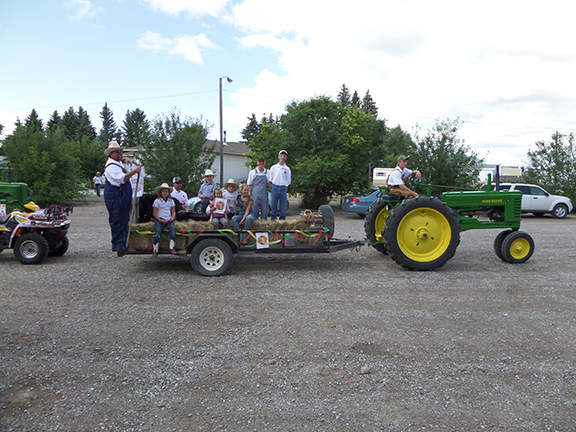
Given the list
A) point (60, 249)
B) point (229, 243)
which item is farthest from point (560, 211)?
point (60, 249)

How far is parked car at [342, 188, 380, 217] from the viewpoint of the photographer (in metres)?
16.6

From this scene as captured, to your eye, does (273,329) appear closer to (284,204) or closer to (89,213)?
(284,204)

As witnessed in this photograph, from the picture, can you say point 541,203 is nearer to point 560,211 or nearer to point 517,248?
point 560,211

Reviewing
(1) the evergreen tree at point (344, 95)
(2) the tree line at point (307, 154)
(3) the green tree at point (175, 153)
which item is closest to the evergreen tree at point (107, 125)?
(1) the evergreen tree at point (344, 95)

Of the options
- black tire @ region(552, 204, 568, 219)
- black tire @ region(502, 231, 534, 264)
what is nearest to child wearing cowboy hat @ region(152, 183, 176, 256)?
black tire @ region(502, 231, 534, 264)

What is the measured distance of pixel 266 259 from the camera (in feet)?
28.2

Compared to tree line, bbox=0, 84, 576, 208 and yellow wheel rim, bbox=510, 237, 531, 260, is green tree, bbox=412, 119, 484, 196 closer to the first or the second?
tree line, bbox=0, 84, 576, 208

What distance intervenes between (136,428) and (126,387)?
60 centimetres

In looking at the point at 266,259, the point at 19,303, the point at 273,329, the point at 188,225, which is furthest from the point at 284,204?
the point at 19,303

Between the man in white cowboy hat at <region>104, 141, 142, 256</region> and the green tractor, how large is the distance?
4.42 meters

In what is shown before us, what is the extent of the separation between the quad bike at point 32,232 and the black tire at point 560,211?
19094 mm

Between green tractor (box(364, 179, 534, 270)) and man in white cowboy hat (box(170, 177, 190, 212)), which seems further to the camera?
man in white cowboy hat (box(170, 177, 190, 212))

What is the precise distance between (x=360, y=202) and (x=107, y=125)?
71.8m

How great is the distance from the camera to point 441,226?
766 centimetres
